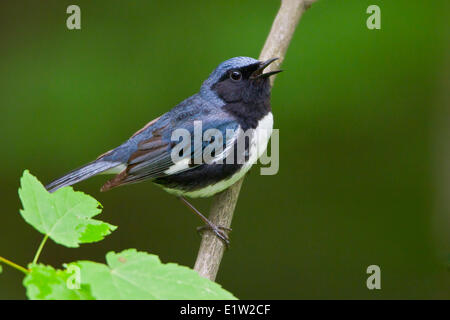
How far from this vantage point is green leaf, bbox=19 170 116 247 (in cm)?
138

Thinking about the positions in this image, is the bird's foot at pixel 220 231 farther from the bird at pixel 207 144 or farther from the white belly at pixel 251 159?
the white belly at pixel 251 159

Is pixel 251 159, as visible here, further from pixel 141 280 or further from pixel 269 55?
pixel 141 280

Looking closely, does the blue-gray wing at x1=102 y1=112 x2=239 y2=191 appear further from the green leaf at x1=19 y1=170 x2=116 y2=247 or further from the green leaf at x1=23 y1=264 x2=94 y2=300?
the green leaf at x1=23 y1=264 x2=94 y2=300

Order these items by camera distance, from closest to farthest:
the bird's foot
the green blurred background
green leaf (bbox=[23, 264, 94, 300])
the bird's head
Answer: green leaf (bbox=[23, 264, 94, 300]) < the bird's foot < the bird's head < the green blurred background

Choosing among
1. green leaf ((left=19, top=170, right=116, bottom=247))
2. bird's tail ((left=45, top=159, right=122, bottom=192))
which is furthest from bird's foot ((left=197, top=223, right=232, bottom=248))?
green leaf ((left=19, top=170, right=116, bottom=247))

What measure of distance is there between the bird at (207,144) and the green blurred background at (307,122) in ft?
3.56

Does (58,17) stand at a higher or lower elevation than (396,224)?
higher

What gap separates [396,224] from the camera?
464cm

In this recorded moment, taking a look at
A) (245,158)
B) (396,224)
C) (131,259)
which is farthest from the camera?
(396,224)

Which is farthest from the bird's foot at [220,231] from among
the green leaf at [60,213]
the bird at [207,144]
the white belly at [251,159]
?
the green leaf at [60,213]

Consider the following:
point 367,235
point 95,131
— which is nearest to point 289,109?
point 367,235

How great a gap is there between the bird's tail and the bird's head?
0.76m

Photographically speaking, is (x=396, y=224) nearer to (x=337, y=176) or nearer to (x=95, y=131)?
(x=337, y=176)

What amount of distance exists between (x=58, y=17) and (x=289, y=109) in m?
2.11
